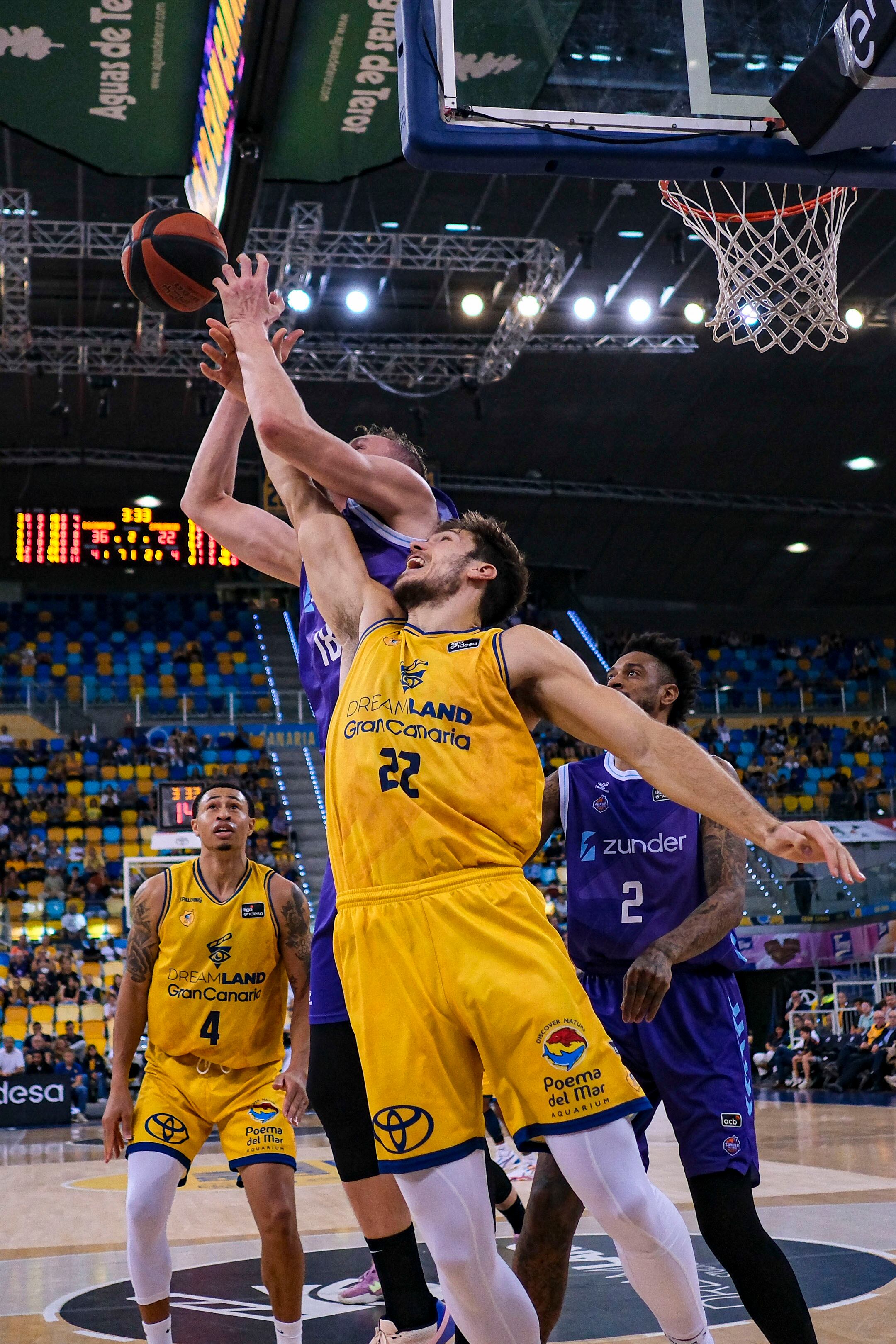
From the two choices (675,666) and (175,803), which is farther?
(175,803)

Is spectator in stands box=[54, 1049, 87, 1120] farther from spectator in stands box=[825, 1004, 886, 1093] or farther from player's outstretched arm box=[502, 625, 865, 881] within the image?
player's outstretched arm box=[502, 625, 865, 881]

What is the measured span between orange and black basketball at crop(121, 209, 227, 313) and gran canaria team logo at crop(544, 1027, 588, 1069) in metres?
3.16

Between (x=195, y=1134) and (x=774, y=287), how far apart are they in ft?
16.4

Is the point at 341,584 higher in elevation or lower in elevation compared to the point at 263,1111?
higher

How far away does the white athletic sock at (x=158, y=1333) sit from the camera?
13.6ft

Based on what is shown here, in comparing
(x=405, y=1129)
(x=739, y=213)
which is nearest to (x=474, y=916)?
(x=405, y=1129)

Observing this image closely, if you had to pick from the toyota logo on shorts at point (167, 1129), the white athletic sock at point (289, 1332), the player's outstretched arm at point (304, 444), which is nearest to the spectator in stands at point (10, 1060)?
the toyota logo on shorts at point (167, 1129)

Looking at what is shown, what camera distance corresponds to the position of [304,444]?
332 centimetres

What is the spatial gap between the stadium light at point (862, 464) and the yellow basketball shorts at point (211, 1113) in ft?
76.3

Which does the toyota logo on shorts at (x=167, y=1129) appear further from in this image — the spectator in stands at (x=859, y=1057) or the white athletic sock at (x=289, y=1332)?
the spectator in stands at (x=859, y=1057)

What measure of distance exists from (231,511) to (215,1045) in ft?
6.02

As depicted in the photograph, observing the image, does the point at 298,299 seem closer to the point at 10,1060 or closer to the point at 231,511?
the point at 10,1060

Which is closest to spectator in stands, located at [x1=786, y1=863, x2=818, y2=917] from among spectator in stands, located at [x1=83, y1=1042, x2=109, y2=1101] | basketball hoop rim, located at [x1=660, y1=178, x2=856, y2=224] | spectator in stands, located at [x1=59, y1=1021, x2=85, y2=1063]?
spectator in stands, located at [x1=83, y1=1042, x2=109, y2=1101]

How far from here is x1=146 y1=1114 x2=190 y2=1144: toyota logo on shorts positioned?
445 cm
